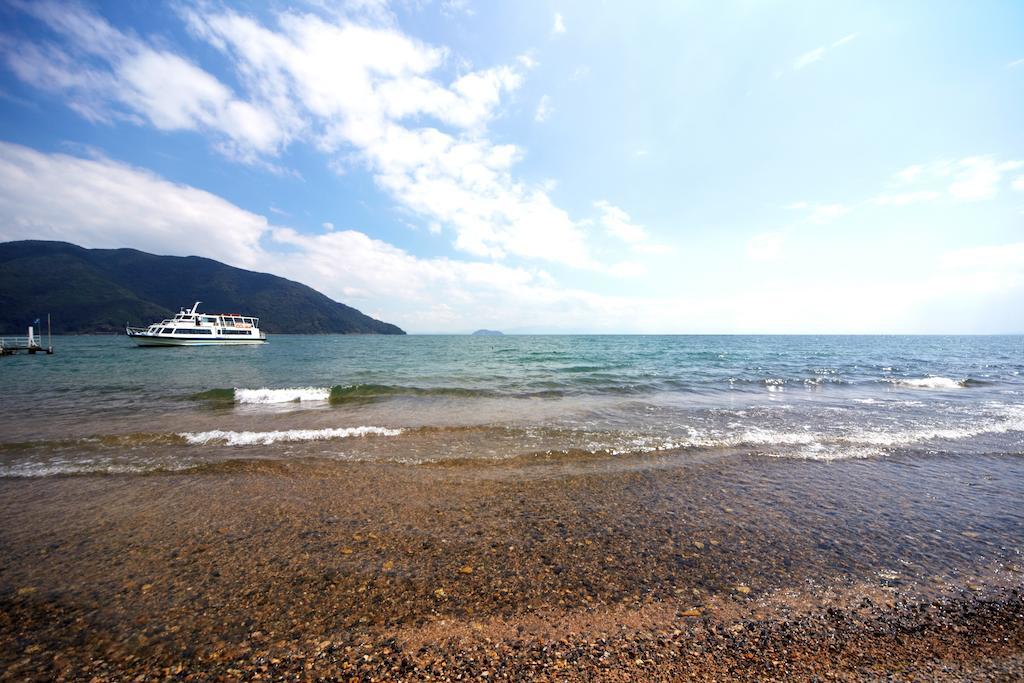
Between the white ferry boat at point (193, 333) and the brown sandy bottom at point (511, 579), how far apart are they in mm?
84785

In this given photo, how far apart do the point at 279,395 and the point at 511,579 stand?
19547mm

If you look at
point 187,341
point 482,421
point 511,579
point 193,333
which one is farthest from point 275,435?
point 193,333

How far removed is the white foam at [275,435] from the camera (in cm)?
1064

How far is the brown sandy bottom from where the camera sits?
3.22 m

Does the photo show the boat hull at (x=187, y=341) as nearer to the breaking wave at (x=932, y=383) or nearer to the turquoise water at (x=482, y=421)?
the turquoise water at (x=482, y=421)

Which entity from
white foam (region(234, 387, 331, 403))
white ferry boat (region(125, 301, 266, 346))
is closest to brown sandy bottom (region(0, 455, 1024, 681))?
white foam (region(234, 387, 331, 403))

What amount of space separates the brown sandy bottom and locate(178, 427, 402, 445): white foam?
122 inches

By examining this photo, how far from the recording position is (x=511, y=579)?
438 centimetres

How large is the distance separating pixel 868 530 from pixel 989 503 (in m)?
3.22

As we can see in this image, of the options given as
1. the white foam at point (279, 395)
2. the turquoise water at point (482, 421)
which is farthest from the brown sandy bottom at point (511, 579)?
the white foam at point (279, 395)

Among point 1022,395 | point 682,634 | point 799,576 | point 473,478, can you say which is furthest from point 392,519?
point 1022,395

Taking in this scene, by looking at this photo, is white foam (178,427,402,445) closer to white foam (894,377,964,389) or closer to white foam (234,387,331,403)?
white foam (234,387,331,403)

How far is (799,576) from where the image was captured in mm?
4457

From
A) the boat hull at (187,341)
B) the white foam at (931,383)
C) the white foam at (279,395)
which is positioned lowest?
the white foam at (279,395)
